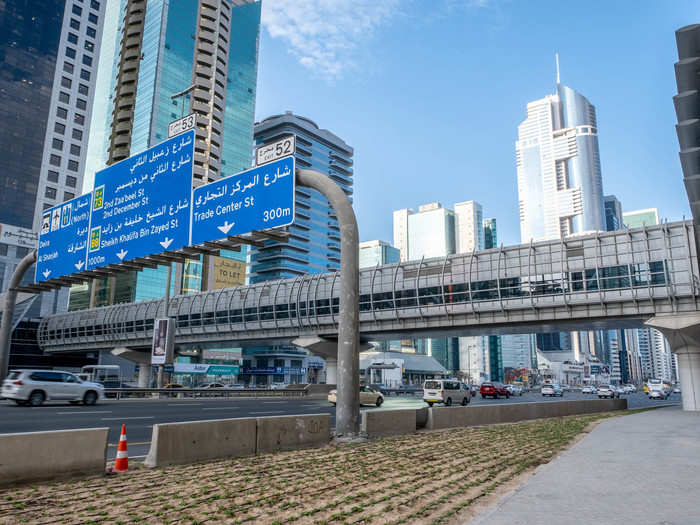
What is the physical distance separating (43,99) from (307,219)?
239ft

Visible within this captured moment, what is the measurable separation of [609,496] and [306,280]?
164ft

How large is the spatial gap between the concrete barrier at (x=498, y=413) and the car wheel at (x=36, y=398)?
18.7 meters

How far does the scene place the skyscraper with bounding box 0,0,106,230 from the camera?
4114 inches

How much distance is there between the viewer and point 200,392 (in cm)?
4500

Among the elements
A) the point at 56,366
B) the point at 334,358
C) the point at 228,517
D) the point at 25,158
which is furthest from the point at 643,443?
the point at 25,158

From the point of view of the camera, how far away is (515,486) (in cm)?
775

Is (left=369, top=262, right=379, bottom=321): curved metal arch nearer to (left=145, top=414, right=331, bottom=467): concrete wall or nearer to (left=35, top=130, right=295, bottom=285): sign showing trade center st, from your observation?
(left=35, top=130, right=295, bottom=285): sign showing trade center st

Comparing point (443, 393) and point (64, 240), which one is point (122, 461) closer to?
point (64, 240)

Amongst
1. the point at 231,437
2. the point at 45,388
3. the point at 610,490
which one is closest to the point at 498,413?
the point at 231,437

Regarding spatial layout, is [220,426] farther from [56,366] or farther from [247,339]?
[56,366]

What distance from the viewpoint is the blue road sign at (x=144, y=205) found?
19938 mm

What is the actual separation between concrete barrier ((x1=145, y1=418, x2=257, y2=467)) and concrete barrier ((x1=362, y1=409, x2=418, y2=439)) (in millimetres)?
3799

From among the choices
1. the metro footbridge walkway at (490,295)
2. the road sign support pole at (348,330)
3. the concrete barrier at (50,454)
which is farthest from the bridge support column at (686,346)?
the concrete barrier at (50,454)

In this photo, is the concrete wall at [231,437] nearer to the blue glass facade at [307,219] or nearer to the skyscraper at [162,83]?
the skyscraper at [162,83]
